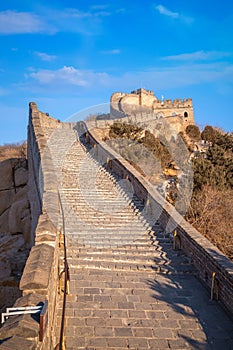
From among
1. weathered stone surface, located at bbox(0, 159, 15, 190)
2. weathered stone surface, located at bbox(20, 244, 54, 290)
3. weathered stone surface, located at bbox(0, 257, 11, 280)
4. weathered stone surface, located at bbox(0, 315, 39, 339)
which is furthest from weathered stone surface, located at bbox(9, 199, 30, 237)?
weathered stone surface, located at bbox(0, 315, 39, 339)

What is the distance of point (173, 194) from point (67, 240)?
6788mm

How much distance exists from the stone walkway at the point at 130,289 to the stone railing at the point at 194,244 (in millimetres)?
189

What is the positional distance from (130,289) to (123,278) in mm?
407

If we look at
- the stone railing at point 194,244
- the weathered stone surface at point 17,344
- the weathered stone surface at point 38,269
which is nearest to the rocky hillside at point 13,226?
the stone railing at point 194,244

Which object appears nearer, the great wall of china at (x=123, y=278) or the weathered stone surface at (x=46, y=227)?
the great wall of china at (x=123, y=278)

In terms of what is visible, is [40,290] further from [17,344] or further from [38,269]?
[17,344]

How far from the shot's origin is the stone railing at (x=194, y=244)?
18.5 feet

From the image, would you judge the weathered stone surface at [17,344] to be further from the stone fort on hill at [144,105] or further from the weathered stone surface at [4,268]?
the stone fort on hill at [144,105]

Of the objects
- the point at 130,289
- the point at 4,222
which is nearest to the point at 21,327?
the point at 130,289

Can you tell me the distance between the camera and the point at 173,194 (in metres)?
13.7

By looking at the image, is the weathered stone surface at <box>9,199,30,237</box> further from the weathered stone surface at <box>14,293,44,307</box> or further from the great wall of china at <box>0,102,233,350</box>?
the weathered stone surface at <box>14,293,44,307</box>

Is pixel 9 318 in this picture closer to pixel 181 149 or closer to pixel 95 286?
pixel 95 286

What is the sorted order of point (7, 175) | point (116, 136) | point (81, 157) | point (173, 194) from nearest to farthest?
1. point (173, 194)
2. point (81, 157)
3. point (7, 175)
4. point (116, 136)

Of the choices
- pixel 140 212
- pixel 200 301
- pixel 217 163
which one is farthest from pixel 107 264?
pixel 217 163
